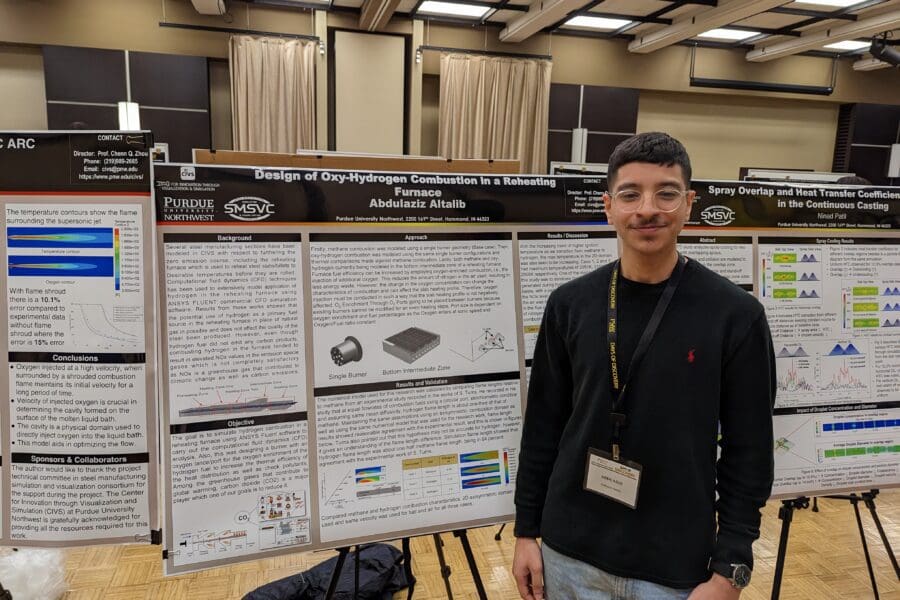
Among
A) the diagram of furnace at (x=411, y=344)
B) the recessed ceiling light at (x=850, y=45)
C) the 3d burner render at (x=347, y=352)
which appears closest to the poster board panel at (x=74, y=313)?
the 3d burner render at (x=347, y=352)

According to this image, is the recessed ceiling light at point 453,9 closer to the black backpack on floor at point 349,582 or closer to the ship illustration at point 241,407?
the black backpack on floor at point 349,582

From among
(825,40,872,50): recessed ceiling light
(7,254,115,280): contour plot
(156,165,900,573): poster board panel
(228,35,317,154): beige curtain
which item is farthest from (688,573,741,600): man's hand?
(825,40,872,50): recessed ceiling light

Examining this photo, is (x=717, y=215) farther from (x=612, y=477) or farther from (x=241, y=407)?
(x=241, y=407)

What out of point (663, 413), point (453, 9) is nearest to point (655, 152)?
point (663, 413)

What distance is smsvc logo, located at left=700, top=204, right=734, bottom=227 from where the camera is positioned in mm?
1670

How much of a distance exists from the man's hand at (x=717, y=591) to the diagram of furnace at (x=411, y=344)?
0.79 meters

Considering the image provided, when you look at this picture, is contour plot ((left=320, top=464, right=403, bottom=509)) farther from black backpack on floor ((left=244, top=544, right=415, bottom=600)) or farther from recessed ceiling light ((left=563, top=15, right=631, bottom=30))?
recessed ceiling light ((left=563, top=15, right=631, bottom=30))

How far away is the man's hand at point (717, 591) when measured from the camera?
110 cm

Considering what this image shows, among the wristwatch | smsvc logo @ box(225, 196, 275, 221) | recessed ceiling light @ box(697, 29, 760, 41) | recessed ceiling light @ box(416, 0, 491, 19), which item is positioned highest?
recessed ceiling light @ box(697, 29, 760, 41)

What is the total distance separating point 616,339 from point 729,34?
283 inches

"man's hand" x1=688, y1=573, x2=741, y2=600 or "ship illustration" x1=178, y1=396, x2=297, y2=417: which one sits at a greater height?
"ship illustration" x1=178, y1=396, x2=297, y2=417

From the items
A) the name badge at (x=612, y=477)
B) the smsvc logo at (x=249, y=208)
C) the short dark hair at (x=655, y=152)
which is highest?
the short dark hair at (x=655, y=152)

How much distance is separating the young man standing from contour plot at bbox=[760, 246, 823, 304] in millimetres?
696

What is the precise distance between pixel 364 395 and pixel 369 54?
5.64 metres
